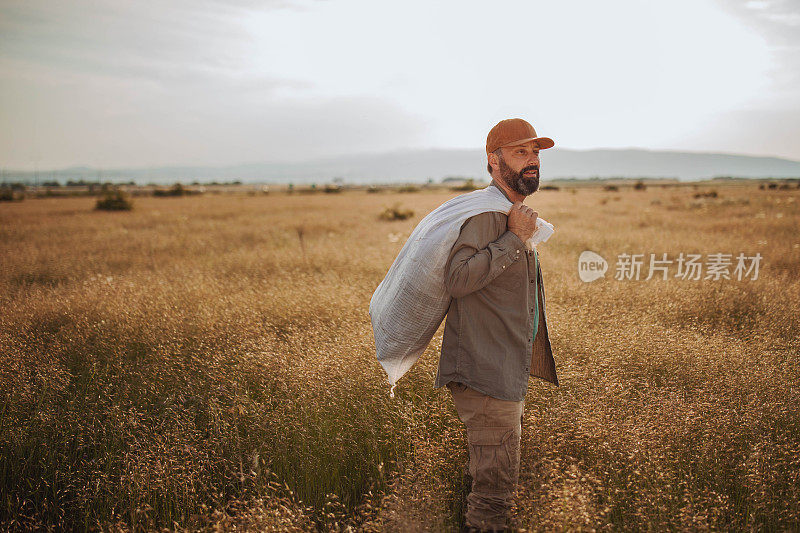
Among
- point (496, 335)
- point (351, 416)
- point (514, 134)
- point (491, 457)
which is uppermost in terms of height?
point (514, 134)

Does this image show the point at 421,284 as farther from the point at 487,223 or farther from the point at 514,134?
the point at 514,134

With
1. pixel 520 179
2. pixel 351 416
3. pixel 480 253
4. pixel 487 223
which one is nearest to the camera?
pixel 480 253

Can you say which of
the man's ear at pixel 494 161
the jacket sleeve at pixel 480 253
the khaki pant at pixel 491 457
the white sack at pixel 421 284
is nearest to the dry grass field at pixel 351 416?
the khaki pant at pixel 491 457

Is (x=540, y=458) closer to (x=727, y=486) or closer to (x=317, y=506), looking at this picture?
(x=727, y=486)

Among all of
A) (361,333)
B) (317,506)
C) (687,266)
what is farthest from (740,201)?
(317,506)

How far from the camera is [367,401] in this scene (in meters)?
3.79

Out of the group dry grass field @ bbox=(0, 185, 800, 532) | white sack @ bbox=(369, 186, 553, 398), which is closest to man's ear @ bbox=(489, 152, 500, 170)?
white sack @ bbox=(369, 186, 553, 398)

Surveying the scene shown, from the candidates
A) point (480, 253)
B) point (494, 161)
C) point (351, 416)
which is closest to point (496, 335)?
point (480, 253)

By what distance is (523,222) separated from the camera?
8.45 ft

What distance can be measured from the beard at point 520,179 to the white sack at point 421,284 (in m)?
0.10

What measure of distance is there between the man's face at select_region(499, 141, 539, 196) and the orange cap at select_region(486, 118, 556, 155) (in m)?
0.05

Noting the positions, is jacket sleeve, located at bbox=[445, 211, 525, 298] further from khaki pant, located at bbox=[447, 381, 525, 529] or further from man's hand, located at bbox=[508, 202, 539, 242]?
khaki pant, located at bbox=[447, 381, 525, 529]

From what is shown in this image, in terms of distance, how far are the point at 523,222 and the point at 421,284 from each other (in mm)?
648

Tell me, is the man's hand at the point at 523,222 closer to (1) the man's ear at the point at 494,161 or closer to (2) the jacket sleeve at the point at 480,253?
(2) the jacket sleeve at the point at 480,253
